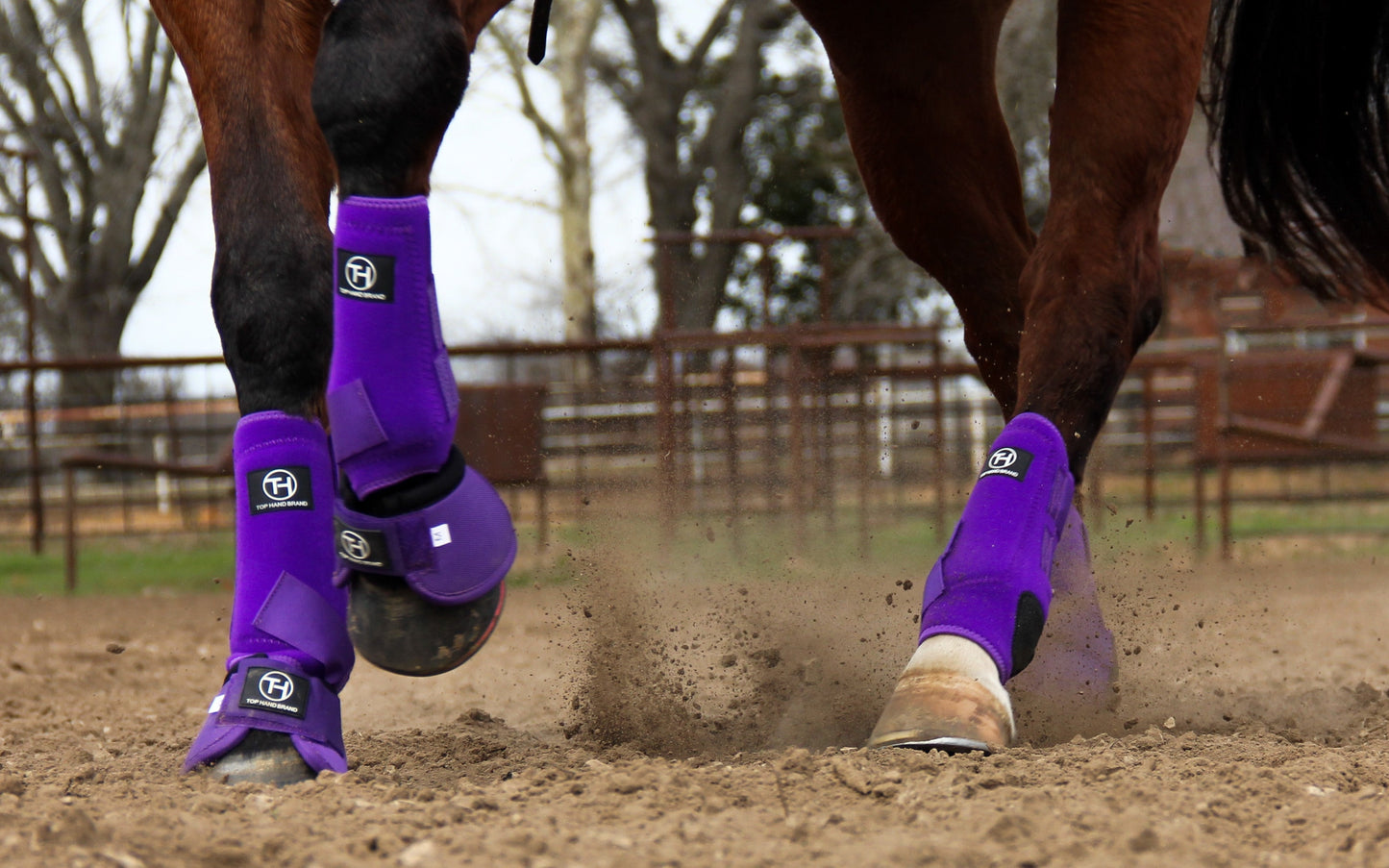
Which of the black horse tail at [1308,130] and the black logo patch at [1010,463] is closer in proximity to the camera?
the black logo patch at [1010,463]

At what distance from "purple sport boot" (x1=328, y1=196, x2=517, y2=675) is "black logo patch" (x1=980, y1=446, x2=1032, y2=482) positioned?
0.75m

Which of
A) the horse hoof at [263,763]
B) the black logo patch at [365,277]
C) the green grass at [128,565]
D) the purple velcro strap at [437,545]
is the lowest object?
the green grass at [128,565]

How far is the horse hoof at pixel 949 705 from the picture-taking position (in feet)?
5.45

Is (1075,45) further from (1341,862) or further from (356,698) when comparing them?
(356,698)

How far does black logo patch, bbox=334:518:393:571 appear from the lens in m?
1.54

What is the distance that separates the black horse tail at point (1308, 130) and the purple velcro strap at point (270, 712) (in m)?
2.28

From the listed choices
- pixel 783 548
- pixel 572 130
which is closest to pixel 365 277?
pixel 783 548

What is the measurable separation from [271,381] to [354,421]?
272 mm

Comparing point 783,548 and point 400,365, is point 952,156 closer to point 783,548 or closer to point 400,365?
point 400,365

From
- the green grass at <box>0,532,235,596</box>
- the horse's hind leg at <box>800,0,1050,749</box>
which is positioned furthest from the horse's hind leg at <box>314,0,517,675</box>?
the green grass at <box>0,532,235,596</box>

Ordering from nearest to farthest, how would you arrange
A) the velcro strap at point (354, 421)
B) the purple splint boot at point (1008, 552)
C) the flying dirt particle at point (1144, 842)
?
the flying dirt particle at point (1144, 842) → the velcro strap at point (354, 421) → the purple splint boot at point (1008, 552)

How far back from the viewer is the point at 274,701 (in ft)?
5.36

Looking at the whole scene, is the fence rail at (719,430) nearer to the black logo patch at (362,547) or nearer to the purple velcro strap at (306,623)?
the purple velcro strap at (306,623)

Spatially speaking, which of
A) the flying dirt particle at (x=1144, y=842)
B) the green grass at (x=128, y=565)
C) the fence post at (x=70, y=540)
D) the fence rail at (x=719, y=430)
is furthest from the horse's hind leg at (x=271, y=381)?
the fence post at (x=70, y=540)
